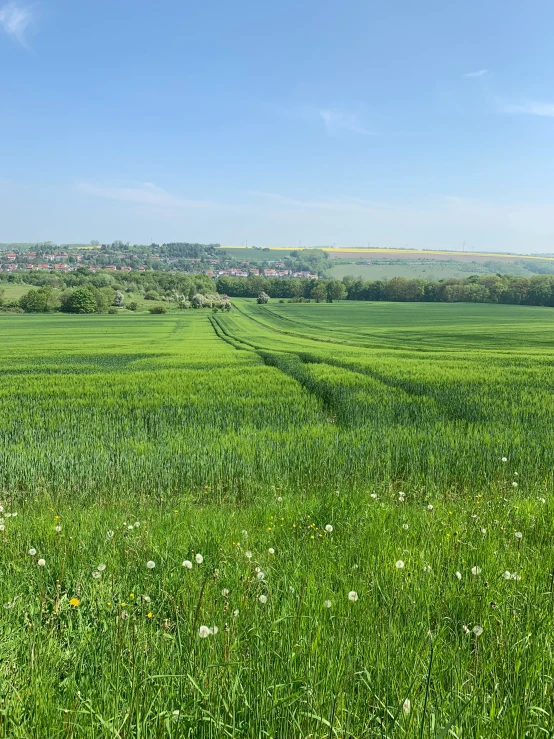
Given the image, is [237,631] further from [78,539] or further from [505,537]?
[505,537]

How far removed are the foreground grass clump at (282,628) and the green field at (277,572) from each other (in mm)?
20

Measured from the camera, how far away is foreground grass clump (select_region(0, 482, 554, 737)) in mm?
2232

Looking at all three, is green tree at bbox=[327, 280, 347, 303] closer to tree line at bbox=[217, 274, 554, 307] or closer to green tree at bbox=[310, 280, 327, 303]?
tree line at bbox=[217, 274, 554, 307]

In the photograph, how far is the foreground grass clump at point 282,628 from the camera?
223cm

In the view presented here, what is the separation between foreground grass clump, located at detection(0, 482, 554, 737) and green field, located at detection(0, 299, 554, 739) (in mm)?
20

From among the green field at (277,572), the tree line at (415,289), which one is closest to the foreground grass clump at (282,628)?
the green field at (277,572)

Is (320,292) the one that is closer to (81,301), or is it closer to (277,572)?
(81,301)

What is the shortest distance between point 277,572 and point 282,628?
121cm

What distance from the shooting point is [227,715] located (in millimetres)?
2246

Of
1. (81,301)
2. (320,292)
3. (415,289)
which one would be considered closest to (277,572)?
(81,301)

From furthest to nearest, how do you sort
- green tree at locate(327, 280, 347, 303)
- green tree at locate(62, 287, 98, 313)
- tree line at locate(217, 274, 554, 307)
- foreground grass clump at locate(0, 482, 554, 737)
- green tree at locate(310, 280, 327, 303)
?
1. green tree at locate(327, 280, 347, 303)
2. green tree at locate(310, 280, 327, 303)
3. tree line at locate(217, 274, 554, 307)
4. green tree at locate(62, 287, 98, 313)
5. foreground grass clump at locate(0, 482, 554, 737)

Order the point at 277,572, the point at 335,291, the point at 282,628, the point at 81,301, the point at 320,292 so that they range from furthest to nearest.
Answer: the point at 335,291
the point at 320,292
the point at 81,301
the point at 277,572
the point at 282,628

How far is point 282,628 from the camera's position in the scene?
3061 millimetres

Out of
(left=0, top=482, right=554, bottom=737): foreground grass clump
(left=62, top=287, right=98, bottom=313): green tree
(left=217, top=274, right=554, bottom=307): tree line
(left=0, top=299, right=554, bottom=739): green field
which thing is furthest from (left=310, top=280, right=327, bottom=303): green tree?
(left=0, top=482, right=554, bottom=737): foreground grass clump
